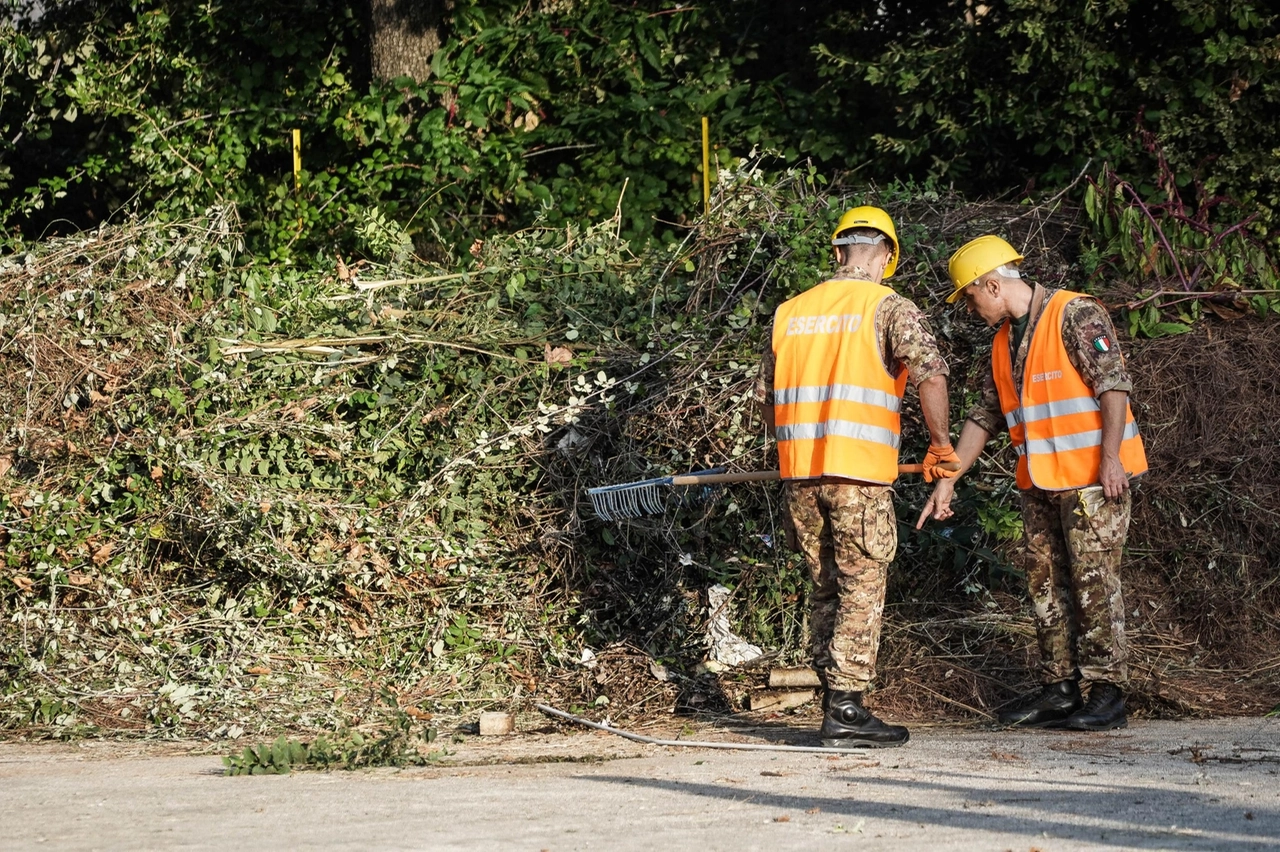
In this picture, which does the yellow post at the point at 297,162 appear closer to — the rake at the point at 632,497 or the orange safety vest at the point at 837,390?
the rake at the point at 632,497

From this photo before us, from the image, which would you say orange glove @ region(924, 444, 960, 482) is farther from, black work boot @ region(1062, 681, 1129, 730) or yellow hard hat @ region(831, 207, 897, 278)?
black work boot @ region(1062, 681, 1129, 730)

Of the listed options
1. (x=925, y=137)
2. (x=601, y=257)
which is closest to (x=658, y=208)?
(x=925, y=137)

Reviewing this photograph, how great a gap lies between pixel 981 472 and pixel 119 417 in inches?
175

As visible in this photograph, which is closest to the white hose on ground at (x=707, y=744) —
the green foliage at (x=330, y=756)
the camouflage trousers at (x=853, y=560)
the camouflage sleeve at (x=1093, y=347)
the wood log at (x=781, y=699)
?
the camouflage trousers at (x=853, y=560)

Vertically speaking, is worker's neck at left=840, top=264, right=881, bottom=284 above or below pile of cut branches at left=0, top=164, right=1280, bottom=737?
above

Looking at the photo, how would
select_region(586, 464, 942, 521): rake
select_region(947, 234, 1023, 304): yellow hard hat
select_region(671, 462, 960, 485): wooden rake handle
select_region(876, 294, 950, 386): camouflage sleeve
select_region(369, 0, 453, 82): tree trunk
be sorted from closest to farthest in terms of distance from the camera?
select_region(876, 294, 950, 386): camouflage sleeve, select_region(671, 462, 960, 485): wooden rake handle, select_region(947, 234, 1023, 304): yellow hard hat, select_region(586, 464, 942, 521): rake, select_region(369, 0, 453, 82): tree trunk

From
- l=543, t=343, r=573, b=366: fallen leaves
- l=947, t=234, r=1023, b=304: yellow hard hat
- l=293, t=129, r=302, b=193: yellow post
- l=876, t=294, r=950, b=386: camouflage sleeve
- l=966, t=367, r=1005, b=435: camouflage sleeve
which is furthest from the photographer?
l=293, t=129, r=302, b=193: yellow post

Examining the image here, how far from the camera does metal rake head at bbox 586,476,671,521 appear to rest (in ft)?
22.2

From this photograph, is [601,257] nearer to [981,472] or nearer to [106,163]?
[981,472]

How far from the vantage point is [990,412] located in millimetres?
6457

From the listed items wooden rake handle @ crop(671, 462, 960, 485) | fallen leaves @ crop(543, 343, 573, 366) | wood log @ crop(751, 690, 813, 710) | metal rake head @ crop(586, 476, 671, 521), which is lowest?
wood log @ crop(751, 690, 813, 710)

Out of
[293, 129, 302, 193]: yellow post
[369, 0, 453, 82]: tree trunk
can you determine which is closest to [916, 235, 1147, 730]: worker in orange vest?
[369, 0, 453, 82]: tree trunk

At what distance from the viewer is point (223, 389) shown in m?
7.52

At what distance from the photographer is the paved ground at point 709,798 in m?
3.99
